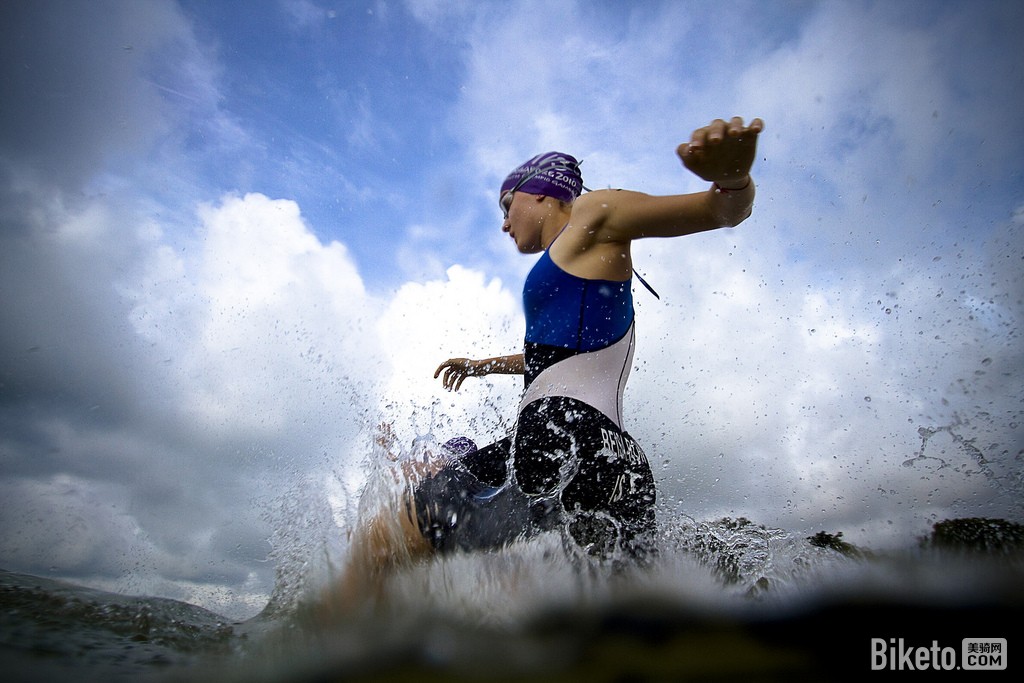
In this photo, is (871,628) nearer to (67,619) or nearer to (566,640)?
(566,640)

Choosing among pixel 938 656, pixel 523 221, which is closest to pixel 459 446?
pixel 523 221

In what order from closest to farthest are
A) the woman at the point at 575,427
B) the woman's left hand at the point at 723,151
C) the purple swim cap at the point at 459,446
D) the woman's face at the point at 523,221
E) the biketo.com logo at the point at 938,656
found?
1. the biketo.com logo at the point at 938,656
2. the woman's left hand at the point at 723,151
3. the woman at the point at 575,427
4. the purple swim cap at the point at 459,446
5. the woman's face at the point at 523,221

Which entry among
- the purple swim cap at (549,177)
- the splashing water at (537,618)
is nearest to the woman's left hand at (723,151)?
the purple swim cap at (549,177)

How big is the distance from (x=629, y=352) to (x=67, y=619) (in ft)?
7.36

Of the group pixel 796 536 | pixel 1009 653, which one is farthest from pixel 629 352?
pixel 1009 653

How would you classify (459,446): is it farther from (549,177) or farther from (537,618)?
(549,177)

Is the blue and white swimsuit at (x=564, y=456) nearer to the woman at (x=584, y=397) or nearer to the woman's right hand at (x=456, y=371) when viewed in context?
the woman at (x=584, y=397)

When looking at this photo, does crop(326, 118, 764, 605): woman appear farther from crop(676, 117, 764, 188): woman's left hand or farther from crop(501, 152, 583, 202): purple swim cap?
crop(501, 152, 583, 202): purple swim cap

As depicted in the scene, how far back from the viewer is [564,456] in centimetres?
193

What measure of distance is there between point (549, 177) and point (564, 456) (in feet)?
5.22

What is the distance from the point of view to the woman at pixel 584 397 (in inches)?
73.2

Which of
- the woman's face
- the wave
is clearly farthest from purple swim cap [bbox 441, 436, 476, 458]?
the woman's face

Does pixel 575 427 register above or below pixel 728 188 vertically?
below

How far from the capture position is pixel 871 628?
142cm
